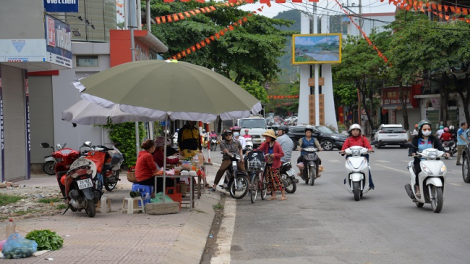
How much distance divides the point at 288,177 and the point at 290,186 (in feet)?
0.95

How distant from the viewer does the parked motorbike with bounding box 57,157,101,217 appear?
10.9 meters

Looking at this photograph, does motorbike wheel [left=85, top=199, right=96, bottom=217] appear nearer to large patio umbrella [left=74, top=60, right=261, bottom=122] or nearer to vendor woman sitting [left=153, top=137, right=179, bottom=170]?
large patio umbrella [left=74, top=60, right=261, bottom=122]

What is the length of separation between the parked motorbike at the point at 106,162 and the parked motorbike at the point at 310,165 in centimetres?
546

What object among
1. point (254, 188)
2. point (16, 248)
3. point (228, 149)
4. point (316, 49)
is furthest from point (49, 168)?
point (316, 49)

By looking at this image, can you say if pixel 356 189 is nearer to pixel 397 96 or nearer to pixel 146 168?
pixel 146 168

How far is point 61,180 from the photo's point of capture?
11859 mm

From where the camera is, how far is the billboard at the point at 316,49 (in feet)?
205

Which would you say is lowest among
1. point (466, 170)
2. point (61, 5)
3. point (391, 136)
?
point (466, 170)

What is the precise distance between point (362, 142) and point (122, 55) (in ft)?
33.2

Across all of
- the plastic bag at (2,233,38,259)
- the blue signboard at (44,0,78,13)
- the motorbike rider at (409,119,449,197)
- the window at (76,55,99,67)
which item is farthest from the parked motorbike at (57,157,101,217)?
the window at (76,55,99,67)

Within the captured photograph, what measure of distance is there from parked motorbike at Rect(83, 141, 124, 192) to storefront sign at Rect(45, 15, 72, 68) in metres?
3.84

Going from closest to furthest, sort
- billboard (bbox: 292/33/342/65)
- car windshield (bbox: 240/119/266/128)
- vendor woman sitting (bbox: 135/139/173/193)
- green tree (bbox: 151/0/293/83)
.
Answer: vendor woman sitting (bbox: 135/139/173/193) → green tree (bbox: 151/0/293/83) → car windshield (bbox: 240/119/266/128) → billboard (bbox: 292/33/342/65)

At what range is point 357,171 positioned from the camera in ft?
46.6

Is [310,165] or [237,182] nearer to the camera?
[237,182]
